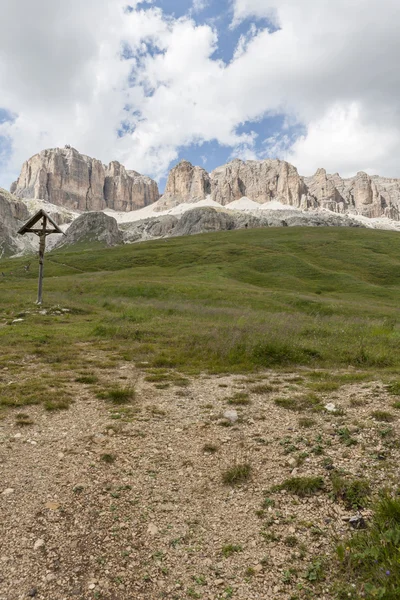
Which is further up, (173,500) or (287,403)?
(287,403)

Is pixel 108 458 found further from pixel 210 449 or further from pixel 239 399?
pixel 239 399

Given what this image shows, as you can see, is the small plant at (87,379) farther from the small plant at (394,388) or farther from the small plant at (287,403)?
the small plant at (394,388)

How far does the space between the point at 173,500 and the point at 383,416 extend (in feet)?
17.2

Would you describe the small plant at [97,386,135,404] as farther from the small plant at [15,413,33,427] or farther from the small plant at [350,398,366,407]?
the small plant at [350,398,366,407]

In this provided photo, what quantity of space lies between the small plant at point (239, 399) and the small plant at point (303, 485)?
398 cm

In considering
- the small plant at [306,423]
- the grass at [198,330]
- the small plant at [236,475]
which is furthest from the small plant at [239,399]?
the small plant at [236,475]

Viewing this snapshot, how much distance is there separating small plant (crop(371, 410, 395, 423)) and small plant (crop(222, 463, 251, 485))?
3556mm

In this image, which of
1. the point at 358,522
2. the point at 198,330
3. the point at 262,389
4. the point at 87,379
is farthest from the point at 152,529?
the point at 198,330

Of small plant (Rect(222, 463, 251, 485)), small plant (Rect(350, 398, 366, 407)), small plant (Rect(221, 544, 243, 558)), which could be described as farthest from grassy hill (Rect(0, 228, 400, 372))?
small plant (Rect(221, 544, 243, 558))

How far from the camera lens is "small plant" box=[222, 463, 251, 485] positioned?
6.41 m

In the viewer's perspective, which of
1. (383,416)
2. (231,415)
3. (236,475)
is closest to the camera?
(236,475)

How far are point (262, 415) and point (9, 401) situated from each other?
6798 mm

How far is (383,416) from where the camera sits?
8.20m

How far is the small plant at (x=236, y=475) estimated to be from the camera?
6406 millimetres
